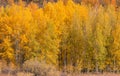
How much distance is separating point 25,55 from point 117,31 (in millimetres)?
13625

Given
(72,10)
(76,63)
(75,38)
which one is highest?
(72,10)

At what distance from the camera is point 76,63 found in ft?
168

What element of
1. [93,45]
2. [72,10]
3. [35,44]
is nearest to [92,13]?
[72,10]

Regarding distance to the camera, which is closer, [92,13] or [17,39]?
[17,39]

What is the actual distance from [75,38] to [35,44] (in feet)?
20.9

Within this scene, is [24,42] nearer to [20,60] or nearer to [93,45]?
[20,60]

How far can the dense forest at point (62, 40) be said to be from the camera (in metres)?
49.9

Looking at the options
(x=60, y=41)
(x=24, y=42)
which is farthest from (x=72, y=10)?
(x=24, y=42)

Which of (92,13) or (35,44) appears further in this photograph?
(92,13)

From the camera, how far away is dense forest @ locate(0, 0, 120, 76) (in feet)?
164

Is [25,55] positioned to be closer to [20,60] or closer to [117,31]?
[20,60]

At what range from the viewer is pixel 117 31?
52125mm

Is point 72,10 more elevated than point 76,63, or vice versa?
point 72,10

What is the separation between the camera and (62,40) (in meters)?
52.6
